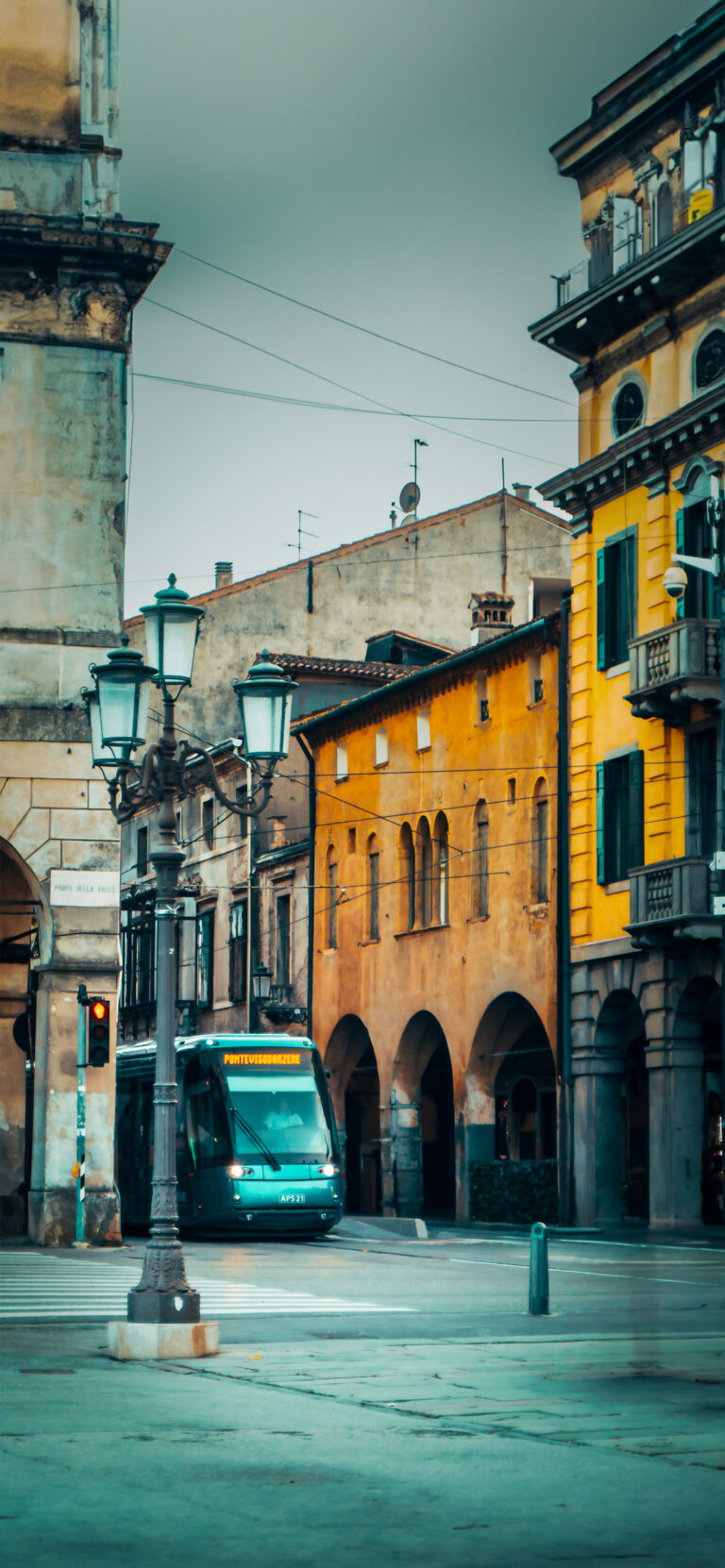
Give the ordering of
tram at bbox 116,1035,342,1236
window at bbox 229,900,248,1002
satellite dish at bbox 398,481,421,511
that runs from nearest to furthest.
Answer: tram at bbox 116,1035,342,1236
window at bbox 229,900,248,1002
satellite dish at bbox 398,481,421,511

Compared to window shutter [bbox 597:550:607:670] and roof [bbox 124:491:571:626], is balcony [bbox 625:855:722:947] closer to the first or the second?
window shutter [bbox 597:550:607:670]

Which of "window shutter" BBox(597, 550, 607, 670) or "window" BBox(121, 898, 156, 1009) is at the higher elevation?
"window shutter" BBox(597, 550, 607, 670)

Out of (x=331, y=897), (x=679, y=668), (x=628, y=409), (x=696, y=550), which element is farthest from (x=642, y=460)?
(x=331, y=897)

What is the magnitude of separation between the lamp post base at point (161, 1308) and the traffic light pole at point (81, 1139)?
13041 millimetres

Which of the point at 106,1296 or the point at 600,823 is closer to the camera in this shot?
the point at 106,1296

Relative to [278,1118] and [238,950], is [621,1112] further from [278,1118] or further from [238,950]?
[238,950]

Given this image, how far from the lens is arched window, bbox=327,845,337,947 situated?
4969cm

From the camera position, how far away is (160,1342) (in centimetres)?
1400

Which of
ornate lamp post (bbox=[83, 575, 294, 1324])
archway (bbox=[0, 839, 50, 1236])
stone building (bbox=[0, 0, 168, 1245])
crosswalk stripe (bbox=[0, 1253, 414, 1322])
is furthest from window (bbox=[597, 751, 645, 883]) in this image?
ornate lamp post (bbox=[83, 575, 294, 1324])

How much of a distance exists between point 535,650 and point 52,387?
1378cm

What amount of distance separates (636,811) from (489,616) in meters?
11.8

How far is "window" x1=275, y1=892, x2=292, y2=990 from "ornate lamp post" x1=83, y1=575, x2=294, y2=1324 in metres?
35.8

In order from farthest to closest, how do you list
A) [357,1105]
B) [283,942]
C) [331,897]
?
1. [283,942]
2. [357,1105]
3. [331,897]

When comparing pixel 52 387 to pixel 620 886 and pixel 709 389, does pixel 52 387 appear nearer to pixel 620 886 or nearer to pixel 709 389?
pixel 709 389
